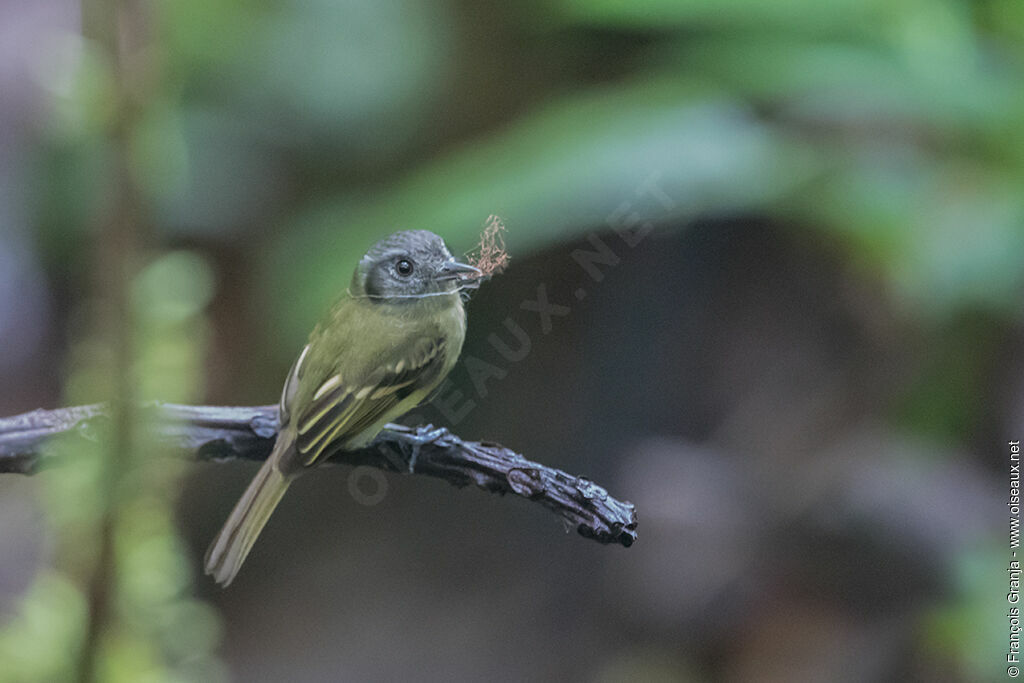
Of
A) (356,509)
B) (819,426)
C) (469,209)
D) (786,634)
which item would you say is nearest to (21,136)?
(356,509)

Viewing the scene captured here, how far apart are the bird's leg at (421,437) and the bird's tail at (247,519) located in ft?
0.22

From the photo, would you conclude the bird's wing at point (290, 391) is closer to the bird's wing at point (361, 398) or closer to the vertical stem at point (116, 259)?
the bird's wing at point (361, 398)

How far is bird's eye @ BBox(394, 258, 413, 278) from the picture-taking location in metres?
0.47

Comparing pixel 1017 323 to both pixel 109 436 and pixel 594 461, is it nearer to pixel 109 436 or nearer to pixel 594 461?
pixel 594 461

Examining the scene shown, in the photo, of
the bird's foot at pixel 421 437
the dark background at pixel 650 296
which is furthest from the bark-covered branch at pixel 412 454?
the dark background at pixel 650 296

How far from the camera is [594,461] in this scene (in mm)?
1053

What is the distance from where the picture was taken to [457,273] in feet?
1.53

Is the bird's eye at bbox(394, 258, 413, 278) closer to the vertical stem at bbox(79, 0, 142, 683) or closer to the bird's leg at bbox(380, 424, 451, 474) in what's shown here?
the bird's leg at bbox(380, 424, 451, 474)

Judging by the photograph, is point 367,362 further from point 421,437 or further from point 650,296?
point 650,296

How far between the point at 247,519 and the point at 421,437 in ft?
0.35

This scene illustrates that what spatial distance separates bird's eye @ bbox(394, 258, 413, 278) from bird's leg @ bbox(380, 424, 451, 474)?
0.09 m

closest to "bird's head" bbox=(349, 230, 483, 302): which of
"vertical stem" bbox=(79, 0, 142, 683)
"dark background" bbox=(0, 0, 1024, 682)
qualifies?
"vertical stem" bbox=(79, 0, 142, 683)

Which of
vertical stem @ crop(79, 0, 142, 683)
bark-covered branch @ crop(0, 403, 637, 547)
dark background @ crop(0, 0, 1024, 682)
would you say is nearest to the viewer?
vertical stem @ crop(79, 0, 142, 683)

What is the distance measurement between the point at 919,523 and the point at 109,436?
1.68m
